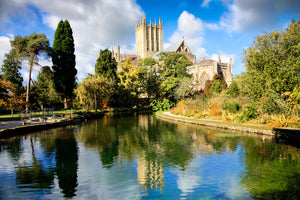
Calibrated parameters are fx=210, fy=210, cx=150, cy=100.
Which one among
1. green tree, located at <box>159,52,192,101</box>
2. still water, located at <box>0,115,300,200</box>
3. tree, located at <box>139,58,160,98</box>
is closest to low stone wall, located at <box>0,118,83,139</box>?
still water, located at <box>0,115,300,200</box>

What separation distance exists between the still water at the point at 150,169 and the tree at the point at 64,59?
1897 centimetres

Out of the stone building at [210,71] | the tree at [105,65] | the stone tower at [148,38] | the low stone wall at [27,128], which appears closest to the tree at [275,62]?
the low stone wall at [27,128]

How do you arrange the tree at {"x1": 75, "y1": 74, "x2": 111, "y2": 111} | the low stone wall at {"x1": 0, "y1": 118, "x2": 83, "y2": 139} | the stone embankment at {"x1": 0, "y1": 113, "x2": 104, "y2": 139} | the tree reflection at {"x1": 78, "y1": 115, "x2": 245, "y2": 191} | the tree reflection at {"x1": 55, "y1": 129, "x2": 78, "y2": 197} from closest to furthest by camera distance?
the tree reflection at {"x1": 55, "y1": 129, "x2": 78, "y2": 197}
the tree reflection at {"x1": 78, "y1": 115, "x2": 245, "y2": 191}
the low stone wall at {"x1": 0, "y1": 118, "x2": 83, "y2": 139}
the stone embankment at {"x1": 0, "y1": 113, "x2": 104, "y2": 139}
the tree at {"x1": 75, "y1": 74, "x2": 111, "y2": 111}

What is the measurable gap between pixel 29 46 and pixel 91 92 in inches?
337

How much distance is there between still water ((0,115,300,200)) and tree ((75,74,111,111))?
48.7 ft

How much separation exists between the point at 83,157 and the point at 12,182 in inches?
115

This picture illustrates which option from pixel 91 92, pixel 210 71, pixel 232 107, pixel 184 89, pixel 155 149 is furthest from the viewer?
pixel 210 71

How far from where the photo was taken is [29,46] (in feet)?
75.4

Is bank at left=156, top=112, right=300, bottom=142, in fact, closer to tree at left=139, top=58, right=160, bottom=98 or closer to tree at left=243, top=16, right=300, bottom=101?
tree at left=243, top=16, right=300, bottom=101

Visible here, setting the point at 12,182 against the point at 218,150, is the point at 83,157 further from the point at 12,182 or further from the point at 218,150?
the point at 218,150

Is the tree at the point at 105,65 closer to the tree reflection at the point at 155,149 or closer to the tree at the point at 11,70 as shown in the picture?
the tree at the point at 11,70

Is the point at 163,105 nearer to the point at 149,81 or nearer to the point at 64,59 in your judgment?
the point at 149,81

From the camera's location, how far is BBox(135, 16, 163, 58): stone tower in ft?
261

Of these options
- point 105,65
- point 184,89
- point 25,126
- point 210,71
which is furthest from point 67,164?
point 210,71
